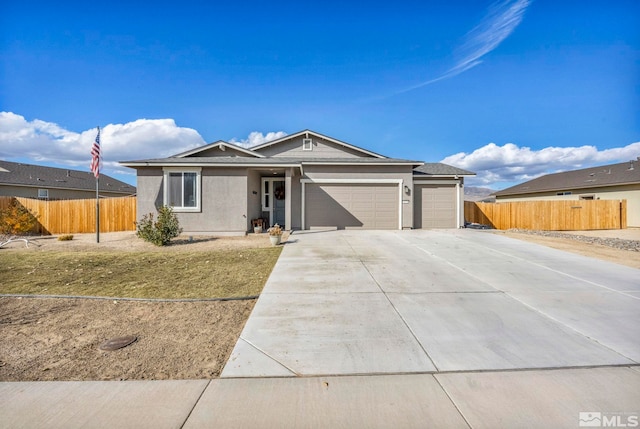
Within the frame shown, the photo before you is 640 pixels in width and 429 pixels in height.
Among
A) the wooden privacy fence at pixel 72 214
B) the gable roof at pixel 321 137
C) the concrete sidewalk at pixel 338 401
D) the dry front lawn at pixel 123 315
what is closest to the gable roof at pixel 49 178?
the wooden privacy fence at pixel 72 214

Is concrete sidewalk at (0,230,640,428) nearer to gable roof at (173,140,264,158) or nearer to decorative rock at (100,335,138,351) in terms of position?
decorative rock at (100,335,138,351)

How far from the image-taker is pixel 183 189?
1234 cm

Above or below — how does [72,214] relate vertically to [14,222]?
above

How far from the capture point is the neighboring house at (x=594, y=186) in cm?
2008

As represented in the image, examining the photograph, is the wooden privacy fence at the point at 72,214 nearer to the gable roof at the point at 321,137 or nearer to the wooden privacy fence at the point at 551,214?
the gable roof at the point at 321,137

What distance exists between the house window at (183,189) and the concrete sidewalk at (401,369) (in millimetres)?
8585

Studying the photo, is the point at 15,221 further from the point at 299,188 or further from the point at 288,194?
the point at 299,188

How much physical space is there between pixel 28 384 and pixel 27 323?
1.82m

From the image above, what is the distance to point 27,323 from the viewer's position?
12.4 feet

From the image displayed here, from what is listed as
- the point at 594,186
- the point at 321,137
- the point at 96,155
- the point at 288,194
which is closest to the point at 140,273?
the point at 288,194

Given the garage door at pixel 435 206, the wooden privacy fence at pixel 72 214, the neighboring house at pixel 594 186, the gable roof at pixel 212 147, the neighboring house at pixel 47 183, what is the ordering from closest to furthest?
the gable roof at pixel 212 147, the wooden privacy fence at pixel 72 214, the garage door at pixel 435 206, the neighboring house at pixel 594 186, the neighboring house at pixel 47 183

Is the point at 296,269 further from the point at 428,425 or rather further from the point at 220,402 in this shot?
the point at 428,425

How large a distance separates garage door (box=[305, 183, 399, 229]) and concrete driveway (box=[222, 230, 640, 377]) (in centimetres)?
728

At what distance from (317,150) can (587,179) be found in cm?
2416
